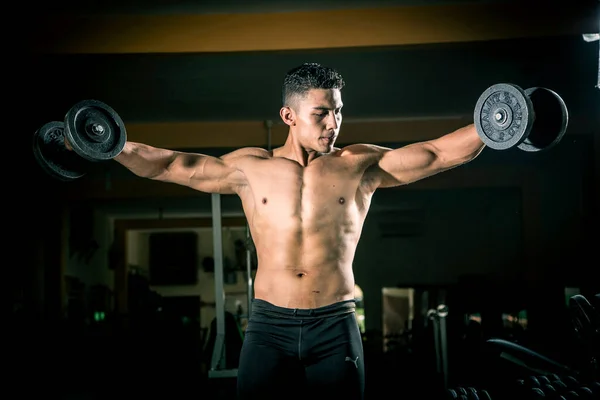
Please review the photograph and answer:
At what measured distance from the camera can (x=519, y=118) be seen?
7.14 feet

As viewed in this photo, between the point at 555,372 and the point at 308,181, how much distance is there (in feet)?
7.47

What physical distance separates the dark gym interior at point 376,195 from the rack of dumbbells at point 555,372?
0.5 inches

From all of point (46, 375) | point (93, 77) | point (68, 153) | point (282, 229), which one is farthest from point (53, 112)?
point (282, 229)

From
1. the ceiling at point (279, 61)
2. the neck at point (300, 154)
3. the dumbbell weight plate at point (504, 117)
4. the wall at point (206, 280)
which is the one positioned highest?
the ceiling at point (279, 61)

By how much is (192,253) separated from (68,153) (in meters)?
14.1

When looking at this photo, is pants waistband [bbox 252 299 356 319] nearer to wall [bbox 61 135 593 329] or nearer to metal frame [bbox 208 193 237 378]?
metal frame [bbox 208 193 237 378]

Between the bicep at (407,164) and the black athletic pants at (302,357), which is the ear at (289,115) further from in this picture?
the black athletic pants at (302,357)

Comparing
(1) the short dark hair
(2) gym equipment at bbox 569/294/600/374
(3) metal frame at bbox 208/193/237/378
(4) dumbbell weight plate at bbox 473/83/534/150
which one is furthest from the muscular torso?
(3) metal frame at bbox 208/193/237/378

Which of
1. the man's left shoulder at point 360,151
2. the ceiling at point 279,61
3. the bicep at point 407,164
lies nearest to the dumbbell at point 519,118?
the bicep at point 407,164

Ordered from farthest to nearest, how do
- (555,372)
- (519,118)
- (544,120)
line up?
(555,372) → (544,120) → (519,118)

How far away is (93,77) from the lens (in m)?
6.29

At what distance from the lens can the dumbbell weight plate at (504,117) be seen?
2.17 m

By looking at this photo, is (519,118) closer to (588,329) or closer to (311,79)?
(311,79)

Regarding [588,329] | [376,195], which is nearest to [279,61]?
[588,329]
